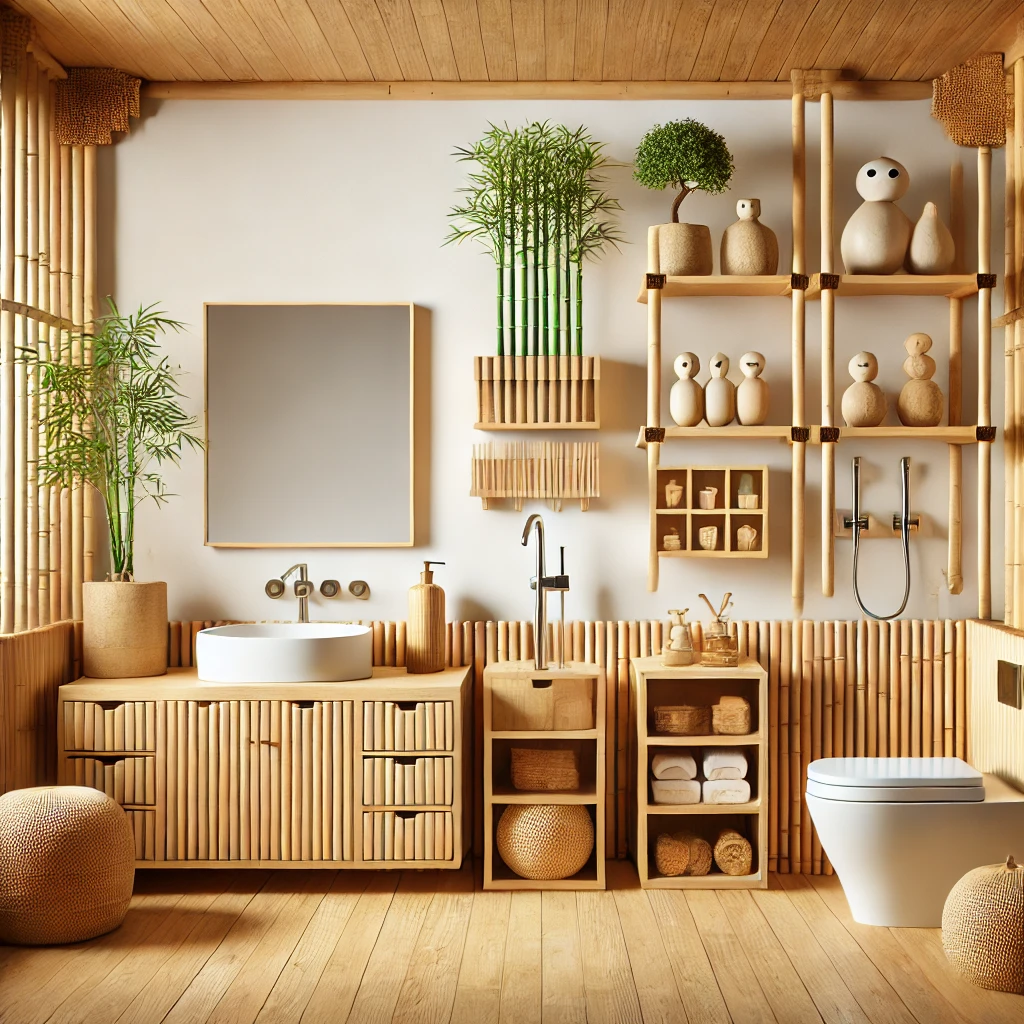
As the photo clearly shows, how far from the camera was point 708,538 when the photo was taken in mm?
3738

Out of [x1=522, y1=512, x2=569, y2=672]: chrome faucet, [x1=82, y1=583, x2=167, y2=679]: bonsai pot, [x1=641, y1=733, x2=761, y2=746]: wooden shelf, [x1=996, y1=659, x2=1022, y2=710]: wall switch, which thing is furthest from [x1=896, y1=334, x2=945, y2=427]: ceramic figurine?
[x1=82, y1=583, x2=167, y2=679]: bonsai pot

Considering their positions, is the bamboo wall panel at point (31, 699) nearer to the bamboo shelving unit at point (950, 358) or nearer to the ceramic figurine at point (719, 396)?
the ceramic figurine at point (719, 396)

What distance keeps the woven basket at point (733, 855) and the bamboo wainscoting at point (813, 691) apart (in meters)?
0.28

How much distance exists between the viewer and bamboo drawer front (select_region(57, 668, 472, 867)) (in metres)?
3.45

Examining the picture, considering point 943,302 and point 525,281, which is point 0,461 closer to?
point 525,281

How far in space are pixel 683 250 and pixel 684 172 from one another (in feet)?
0.83

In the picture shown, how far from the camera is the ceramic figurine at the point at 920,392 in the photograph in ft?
12.1

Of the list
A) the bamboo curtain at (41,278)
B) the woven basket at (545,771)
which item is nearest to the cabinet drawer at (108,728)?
the bamboo curtain at (41,278)

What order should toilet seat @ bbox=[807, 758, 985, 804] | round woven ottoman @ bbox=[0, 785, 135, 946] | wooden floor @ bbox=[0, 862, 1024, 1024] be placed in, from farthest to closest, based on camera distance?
toilet seat @ bbox=[807, 758, 985, 804], round woven ottoman @ bbox=[0, 785, 135, 946], wooden floor @ bbox=[0, 862, 1024, 1024]

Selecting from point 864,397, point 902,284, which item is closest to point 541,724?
point 864,397

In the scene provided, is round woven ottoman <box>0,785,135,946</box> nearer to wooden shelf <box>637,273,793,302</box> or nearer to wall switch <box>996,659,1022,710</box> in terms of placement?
wooden shelf <box>637,273,793,302</box>

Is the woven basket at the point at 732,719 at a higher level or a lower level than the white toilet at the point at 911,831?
higher

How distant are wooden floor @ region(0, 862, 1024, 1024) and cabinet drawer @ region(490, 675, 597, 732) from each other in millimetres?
544

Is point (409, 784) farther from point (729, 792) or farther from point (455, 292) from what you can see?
point (455, 292)
